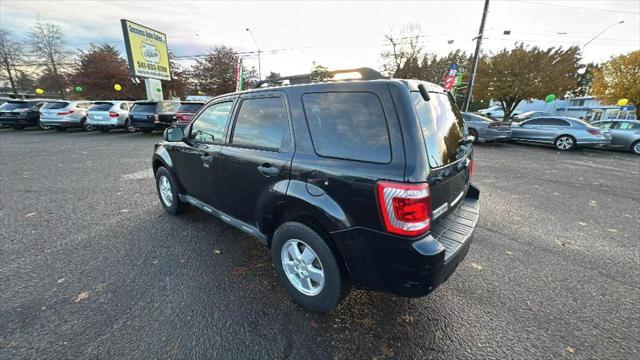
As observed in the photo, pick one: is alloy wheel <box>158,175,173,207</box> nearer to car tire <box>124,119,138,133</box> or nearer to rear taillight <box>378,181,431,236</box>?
rear taillight <box>378,181,431,236</box>

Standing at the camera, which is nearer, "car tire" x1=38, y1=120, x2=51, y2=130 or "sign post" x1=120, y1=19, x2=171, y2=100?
"car tire" x1=38, y1=120, x2=51, y2=130

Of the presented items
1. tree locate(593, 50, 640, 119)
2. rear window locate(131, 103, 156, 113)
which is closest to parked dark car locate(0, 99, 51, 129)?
rear window locate(131, 103, 156, 113)

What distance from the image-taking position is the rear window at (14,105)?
14.3 m

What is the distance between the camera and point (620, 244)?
3.37 metres

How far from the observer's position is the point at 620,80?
858 inches

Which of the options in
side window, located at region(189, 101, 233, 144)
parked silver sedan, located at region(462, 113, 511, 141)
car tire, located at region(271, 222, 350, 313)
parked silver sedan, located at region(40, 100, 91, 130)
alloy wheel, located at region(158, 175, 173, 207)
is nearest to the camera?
car tire, located at region(271, 222, 350, 313)

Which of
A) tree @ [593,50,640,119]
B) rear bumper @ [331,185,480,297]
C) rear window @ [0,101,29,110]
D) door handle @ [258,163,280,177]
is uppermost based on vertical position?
tree @ [593,50,640,119]

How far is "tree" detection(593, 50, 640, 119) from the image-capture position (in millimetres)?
20891

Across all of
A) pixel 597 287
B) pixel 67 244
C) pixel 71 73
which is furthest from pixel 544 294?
pixel 71 73

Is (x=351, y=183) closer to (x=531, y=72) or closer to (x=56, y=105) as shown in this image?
(x=56, y=105)

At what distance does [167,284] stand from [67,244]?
5.92 ft

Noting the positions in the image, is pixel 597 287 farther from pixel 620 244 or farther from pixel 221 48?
pixel 221 48

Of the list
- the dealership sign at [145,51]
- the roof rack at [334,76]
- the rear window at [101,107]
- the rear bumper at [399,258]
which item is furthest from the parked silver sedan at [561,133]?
the dealership sign at [145,51]

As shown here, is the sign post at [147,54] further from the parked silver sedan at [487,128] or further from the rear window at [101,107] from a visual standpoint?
the parked silver sedan at [487,128]
